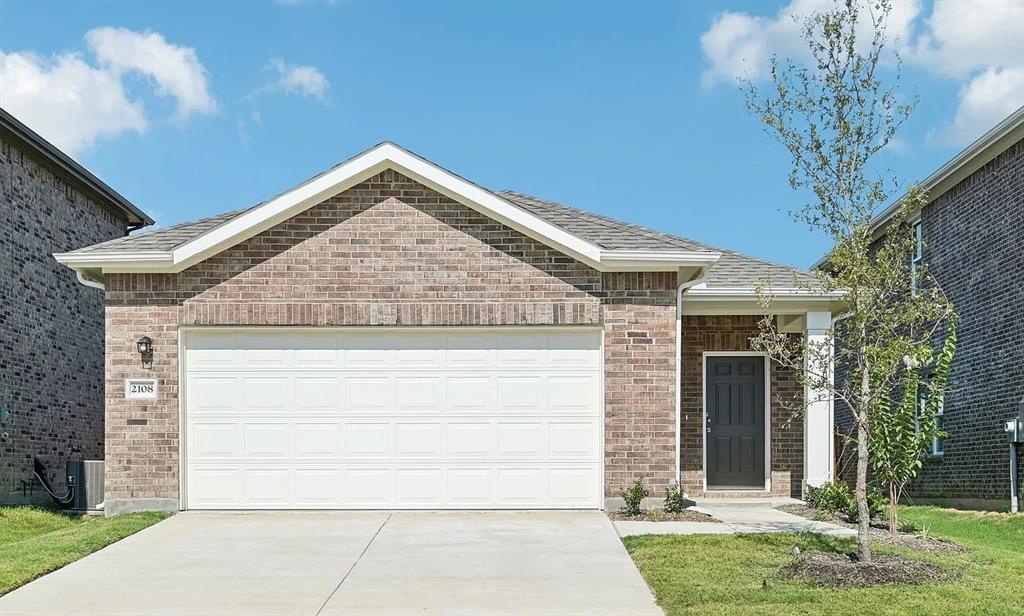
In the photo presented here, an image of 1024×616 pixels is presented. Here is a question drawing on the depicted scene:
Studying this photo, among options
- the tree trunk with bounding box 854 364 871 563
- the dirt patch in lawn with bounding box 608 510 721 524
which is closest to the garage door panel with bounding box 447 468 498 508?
the dirt patch in lawn with bounding box 608 510 721 524

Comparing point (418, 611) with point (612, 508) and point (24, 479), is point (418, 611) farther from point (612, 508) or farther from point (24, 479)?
point (24, 479)

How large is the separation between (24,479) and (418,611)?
1231cm

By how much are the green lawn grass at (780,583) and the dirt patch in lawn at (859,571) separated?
0.15m

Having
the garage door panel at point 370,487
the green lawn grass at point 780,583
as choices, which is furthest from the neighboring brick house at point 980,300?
the garage door panel at point 370,487

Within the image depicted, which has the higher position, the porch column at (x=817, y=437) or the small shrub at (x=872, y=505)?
the porch column at (x=817, y=437)

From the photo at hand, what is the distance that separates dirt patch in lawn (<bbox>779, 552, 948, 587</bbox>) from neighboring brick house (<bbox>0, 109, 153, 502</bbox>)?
41.9 feet

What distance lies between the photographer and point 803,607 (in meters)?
8.31

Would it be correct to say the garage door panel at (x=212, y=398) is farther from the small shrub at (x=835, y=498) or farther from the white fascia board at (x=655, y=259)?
the small shrub at (x=835, y=498)

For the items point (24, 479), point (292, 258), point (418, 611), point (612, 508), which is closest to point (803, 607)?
point (418, 611)

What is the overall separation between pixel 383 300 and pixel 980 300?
11.3 metres

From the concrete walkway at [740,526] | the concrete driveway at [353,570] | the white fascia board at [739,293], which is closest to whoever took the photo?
the concrete driveway at [353,570]

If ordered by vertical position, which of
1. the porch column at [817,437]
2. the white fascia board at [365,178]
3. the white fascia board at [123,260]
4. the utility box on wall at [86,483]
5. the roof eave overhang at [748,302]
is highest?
the white fascia board at [365,178]

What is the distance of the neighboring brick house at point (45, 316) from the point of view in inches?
691

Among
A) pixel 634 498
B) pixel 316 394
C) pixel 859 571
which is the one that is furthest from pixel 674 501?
pixel 316 394
